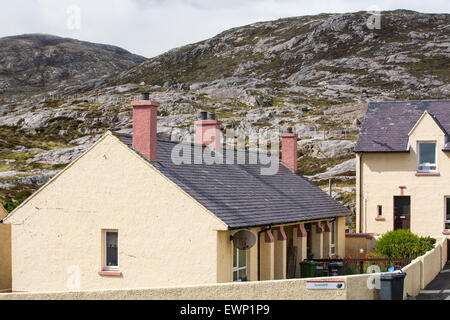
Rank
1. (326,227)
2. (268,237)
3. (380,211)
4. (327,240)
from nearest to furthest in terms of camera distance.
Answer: (268,237) → (326,227) → (327,240) → (380,211)

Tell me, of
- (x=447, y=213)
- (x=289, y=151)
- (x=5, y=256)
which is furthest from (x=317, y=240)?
(x=5, y=256)

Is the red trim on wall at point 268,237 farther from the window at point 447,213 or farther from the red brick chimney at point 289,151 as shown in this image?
the window at point 447,213

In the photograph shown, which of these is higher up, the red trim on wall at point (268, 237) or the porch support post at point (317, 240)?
the red trim on wall at point (268, 237)

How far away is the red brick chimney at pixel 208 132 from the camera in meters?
27.8

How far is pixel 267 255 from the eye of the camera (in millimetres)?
23016

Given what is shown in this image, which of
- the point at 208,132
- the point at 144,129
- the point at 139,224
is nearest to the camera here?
the point at 139,224

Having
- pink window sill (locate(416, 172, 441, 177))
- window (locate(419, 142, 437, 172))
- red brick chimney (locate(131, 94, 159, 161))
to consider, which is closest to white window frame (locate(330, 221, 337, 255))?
pink window sill (locate(416, 172, 441, 177))

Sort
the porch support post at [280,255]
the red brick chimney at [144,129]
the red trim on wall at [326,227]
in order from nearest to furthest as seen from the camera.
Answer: the red brick chimney at [144,129]
the porch support post at [280,255]
the red trim on wall at [326,227]

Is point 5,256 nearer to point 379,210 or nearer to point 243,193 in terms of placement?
point 243,193

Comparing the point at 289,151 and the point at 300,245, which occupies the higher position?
the point at 289,151

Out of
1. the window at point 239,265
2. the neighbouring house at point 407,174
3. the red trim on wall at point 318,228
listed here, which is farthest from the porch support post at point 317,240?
the window at point 239,265

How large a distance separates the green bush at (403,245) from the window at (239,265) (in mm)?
9212

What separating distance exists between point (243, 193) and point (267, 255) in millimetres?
2634
